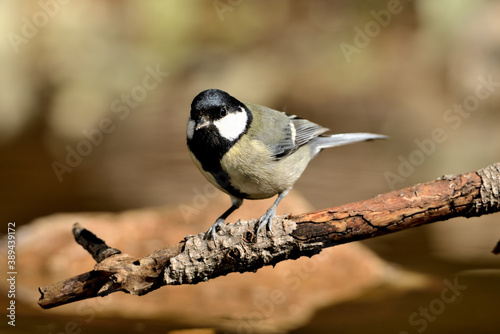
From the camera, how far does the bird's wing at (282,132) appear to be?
10.3ft

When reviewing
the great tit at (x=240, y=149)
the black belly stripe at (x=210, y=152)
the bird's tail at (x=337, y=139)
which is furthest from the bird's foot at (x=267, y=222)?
the bird's tail at (x=337, y=139)

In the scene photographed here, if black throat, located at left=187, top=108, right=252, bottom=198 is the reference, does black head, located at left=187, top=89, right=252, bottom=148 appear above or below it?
above

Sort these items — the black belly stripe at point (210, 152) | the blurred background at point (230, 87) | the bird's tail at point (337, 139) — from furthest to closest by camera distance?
the blurred background at point (230, 87)
the bird's tail at point (337, 139)
the black belly stripe at point (210, 152)

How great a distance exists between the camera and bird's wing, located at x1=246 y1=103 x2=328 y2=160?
3148 millimetres

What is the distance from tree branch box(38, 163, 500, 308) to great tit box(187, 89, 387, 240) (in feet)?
0.33

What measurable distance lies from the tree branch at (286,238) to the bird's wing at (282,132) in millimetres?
614

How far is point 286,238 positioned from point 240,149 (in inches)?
23.9

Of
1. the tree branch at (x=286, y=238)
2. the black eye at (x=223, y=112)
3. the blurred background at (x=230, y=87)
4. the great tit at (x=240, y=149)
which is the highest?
the blurred background at (x=230, y=87)

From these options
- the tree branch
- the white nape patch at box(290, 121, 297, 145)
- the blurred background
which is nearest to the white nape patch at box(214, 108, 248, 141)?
the white nape patch at box(290, 121, 297, 145)

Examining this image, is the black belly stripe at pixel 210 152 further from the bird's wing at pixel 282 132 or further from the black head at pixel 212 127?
the bird's wing at pixel 282 132

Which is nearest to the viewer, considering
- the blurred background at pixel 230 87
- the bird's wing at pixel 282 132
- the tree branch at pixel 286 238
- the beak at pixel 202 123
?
the tree branch at pixel 286 238

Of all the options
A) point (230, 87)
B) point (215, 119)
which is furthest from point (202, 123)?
point (230, 87)

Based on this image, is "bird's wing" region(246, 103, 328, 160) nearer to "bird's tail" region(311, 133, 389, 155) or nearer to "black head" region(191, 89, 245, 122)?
"bird's tail" region(311, 133, 389, 155)

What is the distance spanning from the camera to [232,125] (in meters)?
3.00
